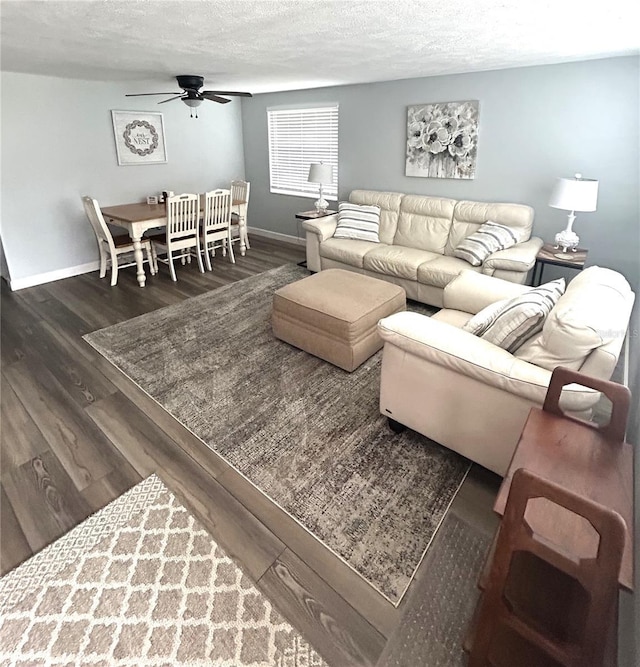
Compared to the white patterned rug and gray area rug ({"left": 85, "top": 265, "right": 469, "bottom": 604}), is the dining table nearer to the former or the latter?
gray area rug ({"left": 85, "top": 265, "right": 469, "bottom": 604})

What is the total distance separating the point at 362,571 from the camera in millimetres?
1571

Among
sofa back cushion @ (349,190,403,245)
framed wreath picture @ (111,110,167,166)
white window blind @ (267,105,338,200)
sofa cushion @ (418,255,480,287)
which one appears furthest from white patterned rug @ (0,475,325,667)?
white window blind @ (267,105,338,200)

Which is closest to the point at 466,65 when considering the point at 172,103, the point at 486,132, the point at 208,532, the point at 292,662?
the point at 486,132

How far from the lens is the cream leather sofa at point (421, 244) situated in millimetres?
3531

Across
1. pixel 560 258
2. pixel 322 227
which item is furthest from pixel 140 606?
pixel 322 227

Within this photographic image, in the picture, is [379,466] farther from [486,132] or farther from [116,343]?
[486,132]

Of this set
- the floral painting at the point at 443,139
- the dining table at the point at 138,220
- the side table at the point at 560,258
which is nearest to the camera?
the side table at the point at 560,258

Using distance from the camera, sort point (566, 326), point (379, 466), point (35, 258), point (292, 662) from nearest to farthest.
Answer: point (292, 662), point (566, 326), point (379, 466), point (35, 258)

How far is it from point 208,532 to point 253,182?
5.89 meters

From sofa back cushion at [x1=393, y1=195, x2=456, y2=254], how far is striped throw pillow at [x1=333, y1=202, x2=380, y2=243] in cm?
27

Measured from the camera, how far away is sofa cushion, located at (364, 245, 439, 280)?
3.81 m

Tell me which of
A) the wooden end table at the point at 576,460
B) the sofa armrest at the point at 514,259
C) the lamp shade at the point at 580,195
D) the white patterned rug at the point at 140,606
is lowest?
the white patterned rug at the point at 140,606

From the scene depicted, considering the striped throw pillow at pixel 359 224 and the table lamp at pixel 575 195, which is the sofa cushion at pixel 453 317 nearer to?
the table lamp at pixel 575 195

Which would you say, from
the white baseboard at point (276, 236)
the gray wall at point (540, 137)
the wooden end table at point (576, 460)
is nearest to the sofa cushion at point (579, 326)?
the wooden end table at point (576, 460)
